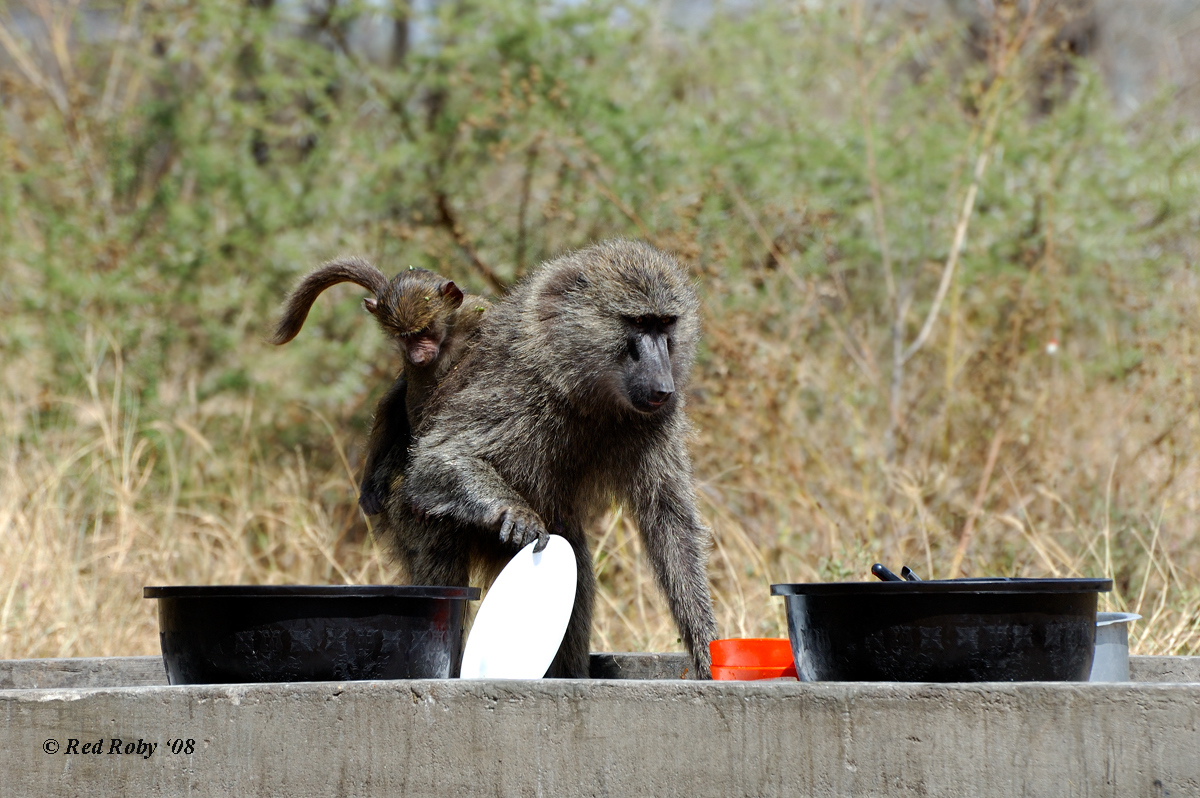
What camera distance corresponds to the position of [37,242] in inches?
340

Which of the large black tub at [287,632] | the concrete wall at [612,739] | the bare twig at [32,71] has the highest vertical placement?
the bare twig at [32,71]

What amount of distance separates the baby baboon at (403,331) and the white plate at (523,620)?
915 mm

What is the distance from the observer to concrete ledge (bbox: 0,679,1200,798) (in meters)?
2.55

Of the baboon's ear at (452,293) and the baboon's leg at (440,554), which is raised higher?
the baboon's ear at (452,293)

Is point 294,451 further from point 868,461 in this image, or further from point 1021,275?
point 1021,275

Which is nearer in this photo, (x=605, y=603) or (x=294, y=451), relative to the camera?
(x=605, y=603)

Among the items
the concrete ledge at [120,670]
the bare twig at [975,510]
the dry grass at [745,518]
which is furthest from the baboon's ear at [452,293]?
the bare twig at [975,510]

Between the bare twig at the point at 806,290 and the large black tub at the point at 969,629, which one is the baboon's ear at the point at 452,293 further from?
the bare twig at the point at 806,290

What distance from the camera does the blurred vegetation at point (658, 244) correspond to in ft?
19.9

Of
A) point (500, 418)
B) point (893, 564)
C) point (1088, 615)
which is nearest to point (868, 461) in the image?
point (893, 564)

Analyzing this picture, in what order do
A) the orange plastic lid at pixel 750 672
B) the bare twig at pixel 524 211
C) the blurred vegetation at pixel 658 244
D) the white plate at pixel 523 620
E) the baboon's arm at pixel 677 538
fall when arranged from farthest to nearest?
the bare twig at pixel 524 211, the blurred vegetation at pixel 658 244, the baboon's arm at pixel 677 538, the orange plastic lid at pixel 750 672, the white plate at pixel 523 620

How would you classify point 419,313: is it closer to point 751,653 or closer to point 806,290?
point 751,653

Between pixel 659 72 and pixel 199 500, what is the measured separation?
4.52m

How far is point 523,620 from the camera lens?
11.4 feet
